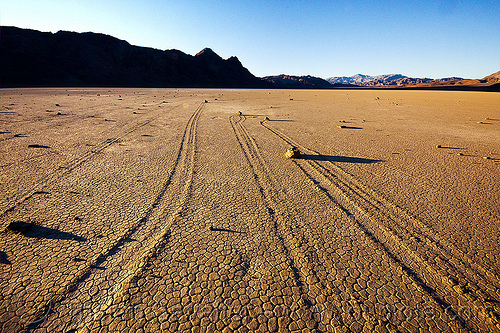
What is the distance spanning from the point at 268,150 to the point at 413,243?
4.65 meters

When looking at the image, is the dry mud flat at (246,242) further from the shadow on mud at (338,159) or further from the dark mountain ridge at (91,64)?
the dark mountain ridge at (91,64)

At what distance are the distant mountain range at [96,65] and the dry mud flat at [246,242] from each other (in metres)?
59.9

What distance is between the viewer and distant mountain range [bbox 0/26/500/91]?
177 feet

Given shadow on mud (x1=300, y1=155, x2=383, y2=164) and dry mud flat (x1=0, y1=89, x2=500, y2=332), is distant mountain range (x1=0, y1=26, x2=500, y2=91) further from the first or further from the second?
shadow on mud (x1=300, y1=155, x2=383, y2=164)

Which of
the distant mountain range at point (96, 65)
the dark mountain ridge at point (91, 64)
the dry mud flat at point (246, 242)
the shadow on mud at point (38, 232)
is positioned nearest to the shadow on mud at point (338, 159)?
the dry mud flat at point (246, 242)

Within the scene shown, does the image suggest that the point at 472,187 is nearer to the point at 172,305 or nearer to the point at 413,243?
the point at 413,243

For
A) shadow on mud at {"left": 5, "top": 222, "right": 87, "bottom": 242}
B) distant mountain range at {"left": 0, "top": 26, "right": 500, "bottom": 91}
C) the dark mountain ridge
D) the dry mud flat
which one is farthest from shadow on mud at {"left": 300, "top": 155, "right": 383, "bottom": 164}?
the dark mountain ridge

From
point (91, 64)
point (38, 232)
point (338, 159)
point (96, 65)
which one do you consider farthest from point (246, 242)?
point (91, 64)

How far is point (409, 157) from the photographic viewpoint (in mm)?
6738

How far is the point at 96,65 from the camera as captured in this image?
221 feet

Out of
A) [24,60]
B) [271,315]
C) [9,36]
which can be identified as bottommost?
[271,315]

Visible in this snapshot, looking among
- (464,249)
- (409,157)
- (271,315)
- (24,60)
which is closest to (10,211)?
(271,315)

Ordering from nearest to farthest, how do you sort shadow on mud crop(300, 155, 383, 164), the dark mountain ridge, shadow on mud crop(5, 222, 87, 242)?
shadow on mud crop(5, 222, 87, 242) → shadow on mud crop(300, 155, 383, 164) → the dark mountain ridge

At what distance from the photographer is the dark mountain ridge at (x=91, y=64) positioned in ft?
176
